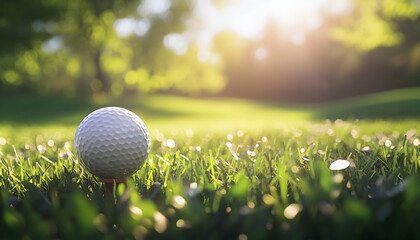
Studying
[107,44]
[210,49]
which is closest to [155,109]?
[107,44]

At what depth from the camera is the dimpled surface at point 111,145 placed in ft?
5.07

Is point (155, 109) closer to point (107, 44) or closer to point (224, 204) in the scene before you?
point (107, 44)

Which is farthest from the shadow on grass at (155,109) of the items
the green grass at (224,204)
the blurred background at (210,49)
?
Result: the green grass at (224,204)

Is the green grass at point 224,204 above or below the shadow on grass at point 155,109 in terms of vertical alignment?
above

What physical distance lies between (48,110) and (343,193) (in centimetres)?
1622

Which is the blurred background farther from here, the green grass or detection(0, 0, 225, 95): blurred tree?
the green grass

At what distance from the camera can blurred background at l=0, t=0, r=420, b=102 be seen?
16469mm

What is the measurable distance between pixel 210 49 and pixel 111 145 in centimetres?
2648

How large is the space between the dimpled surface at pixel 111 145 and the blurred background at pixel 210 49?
15.4 meters

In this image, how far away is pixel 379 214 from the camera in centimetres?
91

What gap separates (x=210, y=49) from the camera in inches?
1073

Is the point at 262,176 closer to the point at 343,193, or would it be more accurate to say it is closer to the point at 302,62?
the point at 343,193

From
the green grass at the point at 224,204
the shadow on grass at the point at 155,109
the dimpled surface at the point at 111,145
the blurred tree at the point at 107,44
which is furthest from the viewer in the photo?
the blurred tree at the point at 107,44

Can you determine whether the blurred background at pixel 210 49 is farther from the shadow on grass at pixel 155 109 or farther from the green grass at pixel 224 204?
the green grass at pixel 224 204
